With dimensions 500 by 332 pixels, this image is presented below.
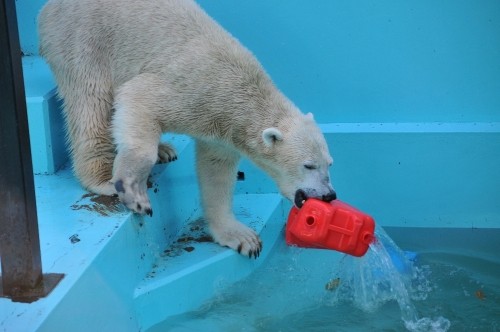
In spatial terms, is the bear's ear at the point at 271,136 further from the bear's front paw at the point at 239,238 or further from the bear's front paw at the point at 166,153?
the bear's front paw at the point at 166,153

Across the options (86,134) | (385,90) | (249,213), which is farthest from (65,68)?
(385,90)

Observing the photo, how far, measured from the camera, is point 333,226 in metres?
3.18

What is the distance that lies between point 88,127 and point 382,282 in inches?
61.9

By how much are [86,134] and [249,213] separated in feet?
3.59

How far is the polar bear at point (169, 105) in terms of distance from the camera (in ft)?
11.1

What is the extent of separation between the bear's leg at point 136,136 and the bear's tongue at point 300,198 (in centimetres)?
65

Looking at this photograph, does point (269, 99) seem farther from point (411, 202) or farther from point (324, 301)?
point (411, 202)

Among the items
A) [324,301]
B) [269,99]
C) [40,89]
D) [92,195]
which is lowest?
[324,301]

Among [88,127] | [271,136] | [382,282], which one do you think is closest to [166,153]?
[88,127]

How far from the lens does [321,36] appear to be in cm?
464

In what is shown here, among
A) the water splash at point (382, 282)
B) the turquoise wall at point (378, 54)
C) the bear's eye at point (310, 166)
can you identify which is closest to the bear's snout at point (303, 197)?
the bear's eye at point (310, 166)

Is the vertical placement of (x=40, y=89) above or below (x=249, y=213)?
above

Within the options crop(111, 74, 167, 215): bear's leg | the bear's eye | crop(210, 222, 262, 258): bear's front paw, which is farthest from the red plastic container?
crop(111, 74, 167, 215): bear's leg

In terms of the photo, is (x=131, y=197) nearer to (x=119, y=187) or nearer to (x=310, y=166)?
(x=119, y=187)
